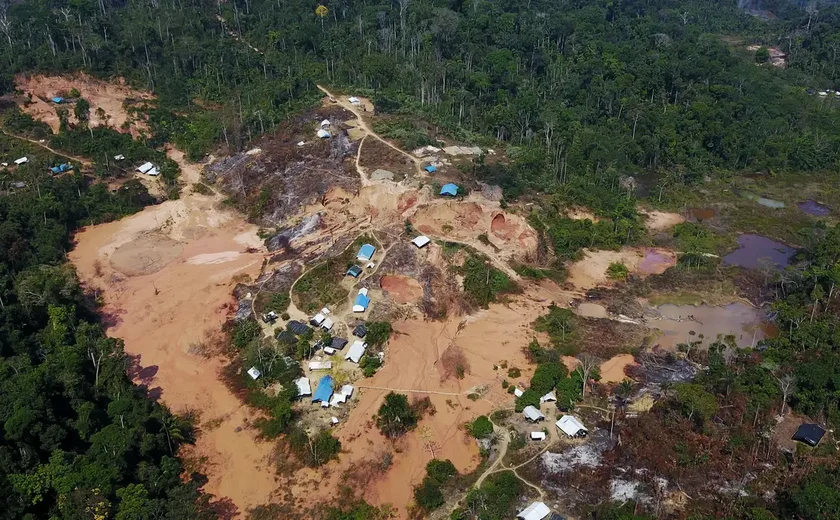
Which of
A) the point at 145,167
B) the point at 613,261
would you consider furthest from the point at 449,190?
the point at 145,167

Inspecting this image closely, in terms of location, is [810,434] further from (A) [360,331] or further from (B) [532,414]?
(A) [360,331]

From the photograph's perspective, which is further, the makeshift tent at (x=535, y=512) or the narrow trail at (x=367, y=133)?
the narrow trail at (x=367, y=133)

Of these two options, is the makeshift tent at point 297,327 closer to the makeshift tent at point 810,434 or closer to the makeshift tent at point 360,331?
the makeshift tent at point 360,331

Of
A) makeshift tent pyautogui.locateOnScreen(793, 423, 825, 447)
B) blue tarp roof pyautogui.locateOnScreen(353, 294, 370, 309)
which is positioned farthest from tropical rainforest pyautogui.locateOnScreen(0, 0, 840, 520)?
blue tarp roof pyautogui.locateOnScreen(353, 294, 370, 309)

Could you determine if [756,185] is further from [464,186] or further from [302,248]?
[302,248]

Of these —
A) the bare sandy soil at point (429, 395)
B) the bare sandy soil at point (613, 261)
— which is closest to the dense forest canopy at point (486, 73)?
the bare sandy soil at point (613, 261)
